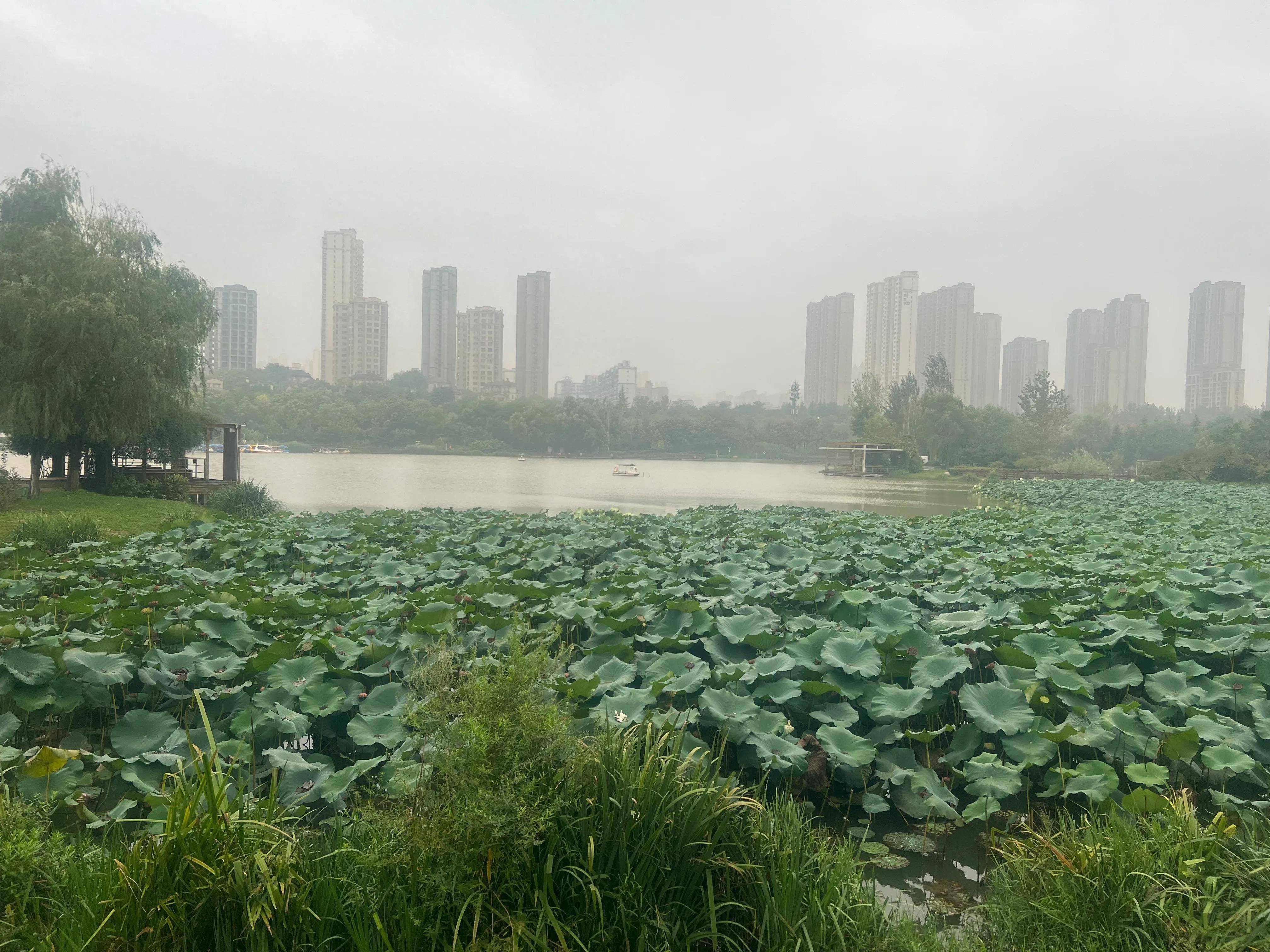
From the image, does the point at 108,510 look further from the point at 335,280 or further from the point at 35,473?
the point at 335,280

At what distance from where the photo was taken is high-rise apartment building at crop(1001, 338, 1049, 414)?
113 meters

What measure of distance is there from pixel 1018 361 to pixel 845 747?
124932 mm

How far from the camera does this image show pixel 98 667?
3492mm

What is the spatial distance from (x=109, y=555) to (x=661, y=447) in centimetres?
6731

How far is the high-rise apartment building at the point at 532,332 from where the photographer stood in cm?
10269

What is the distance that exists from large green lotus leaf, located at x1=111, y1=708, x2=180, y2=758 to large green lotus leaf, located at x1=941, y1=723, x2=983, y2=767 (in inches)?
124

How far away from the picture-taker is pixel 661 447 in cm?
7438

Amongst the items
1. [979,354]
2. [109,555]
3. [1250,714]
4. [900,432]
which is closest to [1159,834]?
[1250,714]

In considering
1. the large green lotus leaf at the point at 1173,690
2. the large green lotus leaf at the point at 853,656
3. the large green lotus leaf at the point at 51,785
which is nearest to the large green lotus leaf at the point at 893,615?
the large green lotus leaf at the point at 853,656

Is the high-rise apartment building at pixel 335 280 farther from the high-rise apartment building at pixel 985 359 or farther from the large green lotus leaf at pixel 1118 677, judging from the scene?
the large green lotus leaf at pixel 1118 677

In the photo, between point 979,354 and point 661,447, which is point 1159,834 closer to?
point 661,447

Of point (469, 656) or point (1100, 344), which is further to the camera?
point (1100, 344)

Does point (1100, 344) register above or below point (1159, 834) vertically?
above

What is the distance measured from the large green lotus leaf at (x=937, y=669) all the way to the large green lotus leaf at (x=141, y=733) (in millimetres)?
3202
